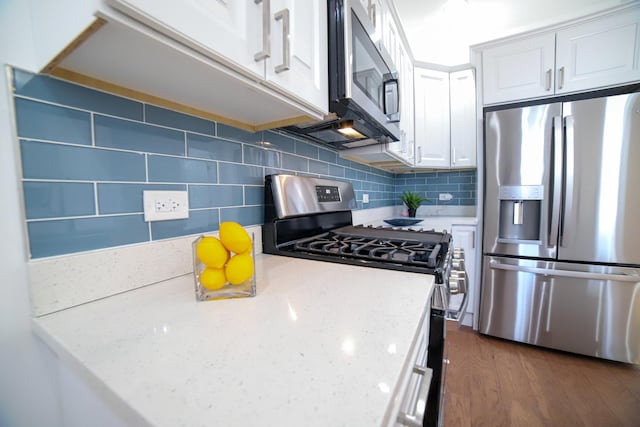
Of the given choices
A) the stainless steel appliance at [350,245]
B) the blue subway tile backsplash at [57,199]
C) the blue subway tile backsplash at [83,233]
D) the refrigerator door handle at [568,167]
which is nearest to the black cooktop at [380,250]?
the stainless steel appliance at [350,245]

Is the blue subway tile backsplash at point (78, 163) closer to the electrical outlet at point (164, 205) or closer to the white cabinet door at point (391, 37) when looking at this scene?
the electrical outlet at point (164, 205)

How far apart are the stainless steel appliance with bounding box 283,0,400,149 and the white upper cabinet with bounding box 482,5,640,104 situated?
1.11m

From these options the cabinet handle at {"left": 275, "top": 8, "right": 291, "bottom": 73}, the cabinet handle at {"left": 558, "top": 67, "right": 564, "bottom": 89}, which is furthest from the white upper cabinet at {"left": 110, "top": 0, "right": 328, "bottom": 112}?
the cabinet handle at {"left": 558, "top": 67, "right": 564, "bottom": 89}

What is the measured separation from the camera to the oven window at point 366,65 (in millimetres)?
866

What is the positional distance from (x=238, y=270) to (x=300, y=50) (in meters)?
0.60

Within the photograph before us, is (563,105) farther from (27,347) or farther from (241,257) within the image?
(27,347)

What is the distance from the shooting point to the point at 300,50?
67 centimetres

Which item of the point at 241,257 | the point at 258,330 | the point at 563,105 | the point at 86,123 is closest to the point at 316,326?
the point at 258,330

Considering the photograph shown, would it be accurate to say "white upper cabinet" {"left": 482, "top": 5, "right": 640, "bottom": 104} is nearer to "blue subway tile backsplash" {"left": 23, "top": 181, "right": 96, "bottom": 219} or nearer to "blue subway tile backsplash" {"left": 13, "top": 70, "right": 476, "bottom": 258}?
"blue subway tile backsplash" {"left": 13, "top": 70, "right": 476, "bottom": 258}

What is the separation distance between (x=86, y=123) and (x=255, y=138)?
0.51m

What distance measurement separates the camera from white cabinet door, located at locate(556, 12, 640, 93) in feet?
4.94

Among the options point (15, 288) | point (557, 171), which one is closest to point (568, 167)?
point (557, 171)

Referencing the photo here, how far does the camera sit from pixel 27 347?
0.48 metres

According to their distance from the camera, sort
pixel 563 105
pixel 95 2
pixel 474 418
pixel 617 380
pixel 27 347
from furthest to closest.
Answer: pixel 563 105
pixel 617 380
pixel 474 418
pixel 27 347
pixel 95 2
